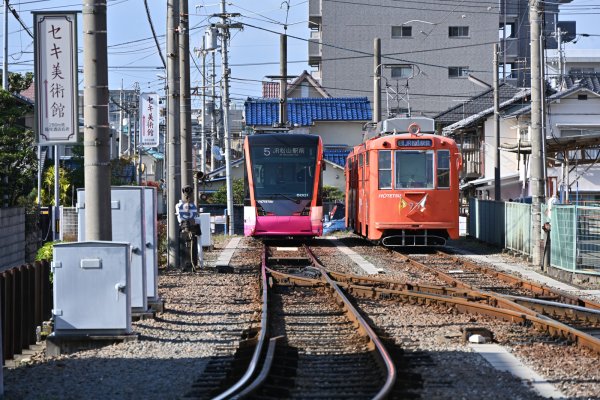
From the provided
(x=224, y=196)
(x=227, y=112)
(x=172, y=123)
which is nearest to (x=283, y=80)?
(x=227, y=112)

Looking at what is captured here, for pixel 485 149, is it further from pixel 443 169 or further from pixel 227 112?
pixel 443 169

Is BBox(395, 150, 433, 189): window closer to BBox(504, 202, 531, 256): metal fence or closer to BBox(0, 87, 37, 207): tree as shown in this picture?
BBox(504, 202, 531, 256): metal fence

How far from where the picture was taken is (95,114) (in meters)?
9.91

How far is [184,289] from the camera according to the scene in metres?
15.5

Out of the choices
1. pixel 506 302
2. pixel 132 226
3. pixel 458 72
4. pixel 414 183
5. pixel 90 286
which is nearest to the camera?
pixel 90 286

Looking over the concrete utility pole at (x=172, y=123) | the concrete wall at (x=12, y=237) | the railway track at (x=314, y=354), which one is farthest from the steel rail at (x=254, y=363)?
the concrete wall at (x=12, y=237)

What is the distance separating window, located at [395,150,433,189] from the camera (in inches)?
912

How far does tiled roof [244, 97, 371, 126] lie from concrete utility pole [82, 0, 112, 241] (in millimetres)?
41030

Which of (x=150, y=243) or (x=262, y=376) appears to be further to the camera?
(x=150, y=243)

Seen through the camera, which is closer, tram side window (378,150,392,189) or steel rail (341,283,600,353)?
steel rail (341,283,600,353)

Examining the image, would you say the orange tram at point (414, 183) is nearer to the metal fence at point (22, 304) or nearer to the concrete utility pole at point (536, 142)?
the concrete utility pole at point (536, 142)

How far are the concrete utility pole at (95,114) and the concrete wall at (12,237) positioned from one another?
892cm

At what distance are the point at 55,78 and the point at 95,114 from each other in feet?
1.92

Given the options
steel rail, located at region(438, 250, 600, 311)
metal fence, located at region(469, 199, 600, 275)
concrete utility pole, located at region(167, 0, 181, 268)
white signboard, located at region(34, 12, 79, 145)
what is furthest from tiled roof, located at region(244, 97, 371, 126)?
white signboard, located at region(34, 12, 79, 145)
